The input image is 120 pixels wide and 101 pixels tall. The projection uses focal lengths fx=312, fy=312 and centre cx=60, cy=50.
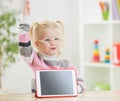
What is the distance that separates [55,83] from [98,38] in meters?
1.40

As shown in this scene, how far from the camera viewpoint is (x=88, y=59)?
2299 millimetres

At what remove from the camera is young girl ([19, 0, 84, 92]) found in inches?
42.5

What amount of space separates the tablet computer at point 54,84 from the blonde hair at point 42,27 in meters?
0.14

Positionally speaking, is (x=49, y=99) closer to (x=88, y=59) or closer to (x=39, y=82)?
(x=39, y=82)

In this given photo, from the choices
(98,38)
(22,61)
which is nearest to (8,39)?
(22,61)

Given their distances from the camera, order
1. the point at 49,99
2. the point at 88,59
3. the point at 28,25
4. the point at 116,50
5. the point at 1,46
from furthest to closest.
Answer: the point at 88,59 → the point at 116,50 → the point at 1,46 → the point at 28,25 → the point at 49,99

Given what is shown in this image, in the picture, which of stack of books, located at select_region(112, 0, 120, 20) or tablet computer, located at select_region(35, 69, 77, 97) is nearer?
tablet computer, located at select_region(35, 69, 77, 97)

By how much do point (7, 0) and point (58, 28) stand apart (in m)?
0.21

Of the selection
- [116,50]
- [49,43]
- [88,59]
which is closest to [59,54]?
[49,43]

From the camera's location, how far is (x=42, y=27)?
110 centimetres

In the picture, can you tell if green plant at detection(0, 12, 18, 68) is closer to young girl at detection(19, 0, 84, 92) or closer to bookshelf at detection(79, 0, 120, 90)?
young girl at detection(19, 0, 84, 92)

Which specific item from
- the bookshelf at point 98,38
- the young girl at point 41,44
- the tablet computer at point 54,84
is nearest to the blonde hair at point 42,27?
the young girl at point 41,44

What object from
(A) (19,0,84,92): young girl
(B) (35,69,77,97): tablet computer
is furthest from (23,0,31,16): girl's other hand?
(B) (35,69,77,97): tablet computer

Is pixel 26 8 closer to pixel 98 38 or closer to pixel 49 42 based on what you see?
pixel 49 42
